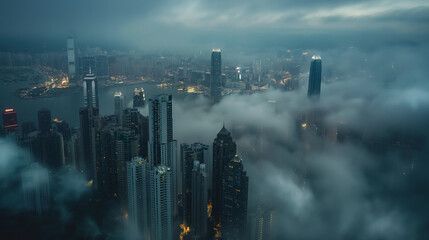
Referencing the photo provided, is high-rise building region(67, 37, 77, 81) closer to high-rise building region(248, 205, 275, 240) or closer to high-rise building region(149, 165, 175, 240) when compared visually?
high-rise building region(149, 165, 175, 240)

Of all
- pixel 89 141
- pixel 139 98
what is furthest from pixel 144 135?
pixel 89 141

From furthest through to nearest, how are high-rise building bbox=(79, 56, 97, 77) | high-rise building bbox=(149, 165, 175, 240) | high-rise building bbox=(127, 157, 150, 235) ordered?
high-rise building bbox=(79, 56, 97, 77) → high-rise building bbox=(127, 157, 150, 235) → high-rise building bbox=(149, 165, 175, 240)

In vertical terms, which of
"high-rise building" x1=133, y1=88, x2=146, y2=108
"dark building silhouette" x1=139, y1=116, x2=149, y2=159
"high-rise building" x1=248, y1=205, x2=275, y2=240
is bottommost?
"high-rise building" x1=248, y1=205, x2=275, y2=240

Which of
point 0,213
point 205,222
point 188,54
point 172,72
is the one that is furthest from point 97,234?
point 188,54

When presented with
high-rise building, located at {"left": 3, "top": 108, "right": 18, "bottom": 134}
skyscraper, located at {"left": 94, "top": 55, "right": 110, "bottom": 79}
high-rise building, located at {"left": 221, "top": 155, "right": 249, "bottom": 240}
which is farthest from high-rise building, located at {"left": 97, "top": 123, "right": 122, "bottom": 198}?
high-rise building, located at {"left": 221, "top": 155, "right": 249, "bottom": 240}

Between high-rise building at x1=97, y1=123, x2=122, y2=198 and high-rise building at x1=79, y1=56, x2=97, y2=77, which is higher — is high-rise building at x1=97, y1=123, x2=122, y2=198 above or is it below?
below

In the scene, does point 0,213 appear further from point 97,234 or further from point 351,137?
point 351,137

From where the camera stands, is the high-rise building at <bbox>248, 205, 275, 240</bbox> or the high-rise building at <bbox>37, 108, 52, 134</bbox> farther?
the high-rise building at <bbox>37, 108, 52, 134</bbox>

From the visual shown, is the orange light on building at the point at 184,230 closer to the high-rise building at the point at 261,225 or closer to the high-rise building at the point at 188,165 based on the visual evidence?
the high-rise building at the point at 188,165
